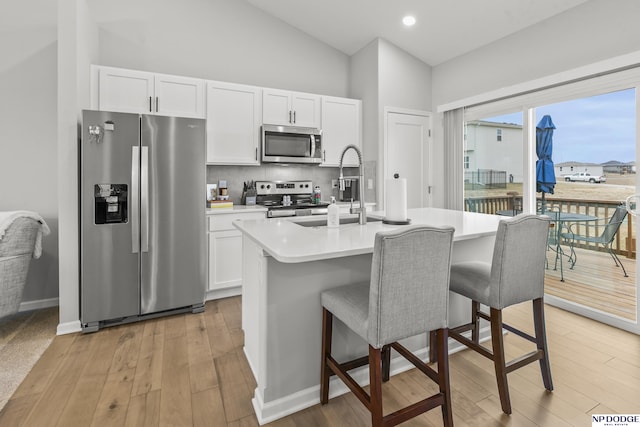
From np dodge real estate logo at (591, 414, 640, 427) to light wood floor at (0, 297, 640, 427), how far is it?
0.03 m

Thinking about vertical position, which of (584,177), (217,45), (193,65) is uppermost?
(217,45)

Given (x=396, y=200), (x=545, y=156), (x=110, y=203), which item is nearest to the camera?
(x=396, y=200)

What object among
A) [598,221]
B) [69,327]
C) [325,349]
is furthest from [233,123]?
[598,221]

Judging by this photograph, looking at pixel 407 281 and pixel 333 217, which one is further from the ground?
pixel 333 217

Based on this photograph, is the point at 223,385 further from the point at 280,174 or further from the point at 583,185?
the point at 583,185

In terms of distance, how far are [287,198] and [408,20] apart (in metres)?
2.45

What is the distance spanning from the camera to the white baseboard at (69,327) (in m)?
2.56

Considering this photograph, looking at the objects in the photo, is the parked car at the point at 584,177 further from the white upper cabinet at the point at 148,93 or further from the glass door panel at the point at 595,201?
the white upper cabinet at the point at 148,93

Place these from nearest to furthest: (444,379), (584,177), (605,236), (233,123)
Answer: (444,379) → (605,236) → (584,177) → (233,123)

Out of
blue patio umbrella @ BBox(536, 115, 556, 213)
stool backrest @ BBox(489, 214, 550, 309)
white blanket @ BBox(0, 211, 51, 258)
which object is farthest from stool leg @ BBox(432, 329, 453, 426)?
white blanket @ BBox(0, 211, 51, 258)

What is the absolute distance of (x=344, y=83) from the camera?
15.2ft

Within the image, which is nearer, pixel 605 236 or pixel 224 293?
pixel 605 236

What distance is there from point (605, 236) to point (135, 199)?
4.02m

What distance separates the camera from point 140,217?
2701 millimetres
